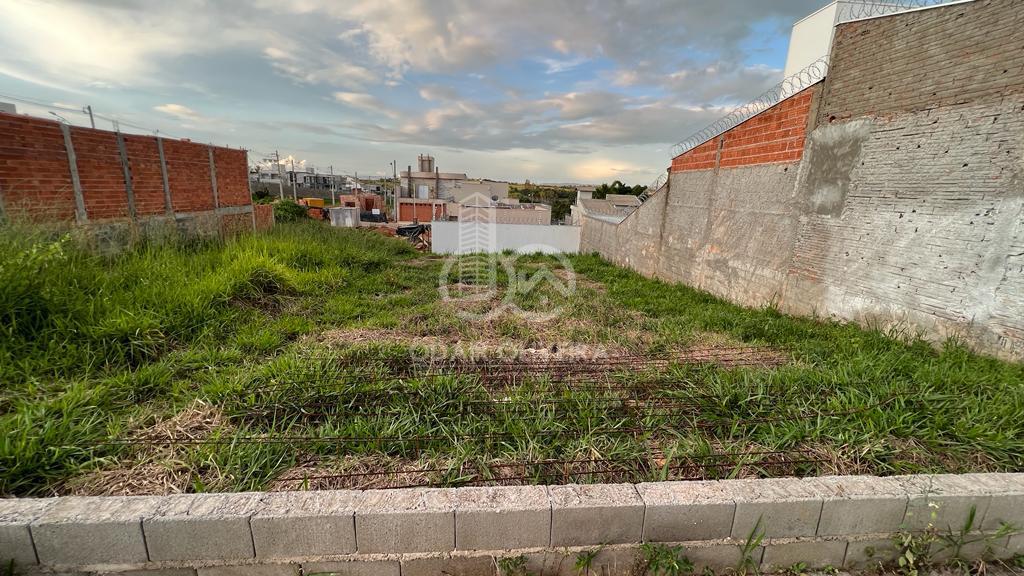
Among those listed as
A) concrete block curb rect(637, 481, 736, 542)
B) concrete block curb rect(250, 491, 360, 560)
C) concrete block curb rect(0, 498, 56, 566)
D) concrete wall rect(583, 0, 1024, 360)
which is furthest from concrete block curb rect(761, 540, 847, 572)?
concrete block curb rect(0, 498, 56, 566)

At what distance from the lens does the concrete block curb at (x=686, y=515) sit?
1495 millimetres

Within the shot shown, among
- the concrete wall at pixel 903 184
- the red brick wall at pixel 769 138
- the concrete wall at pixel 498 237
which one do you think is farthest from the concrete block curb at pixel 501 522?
the concrete wall at pixel 498 237

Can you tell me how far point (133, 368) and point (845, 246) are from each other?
6.09 m

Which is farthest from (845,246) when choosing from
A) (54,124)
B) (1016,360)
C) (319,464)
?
(54,124)

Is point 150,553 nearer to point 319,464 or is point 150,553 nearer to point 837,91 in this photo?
point 319,464

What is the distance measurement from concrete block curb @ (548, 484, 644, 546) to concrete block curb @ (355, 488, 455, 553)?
39 centimetres

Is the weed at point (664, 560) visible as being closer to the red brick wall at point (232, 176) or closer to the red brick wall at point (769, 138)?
the red brick wall at point (769, 138)

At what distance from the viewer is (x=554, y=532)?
4.84 feet

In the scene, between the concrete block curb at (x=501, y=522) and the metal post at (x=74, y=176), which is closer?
the concrete block curb at (x=501, y=522)

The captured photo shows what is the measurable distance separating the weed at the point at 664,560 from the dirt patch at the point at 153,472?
1765 millimetres

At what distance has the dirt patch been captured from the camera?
5.46 ft

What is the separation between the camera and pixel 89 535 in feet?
4.52

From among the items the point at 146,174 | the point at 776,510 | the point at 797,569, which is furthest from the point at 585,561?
the point at 146,174

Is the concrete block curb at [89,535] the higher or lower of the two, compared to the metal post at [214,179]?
lower
